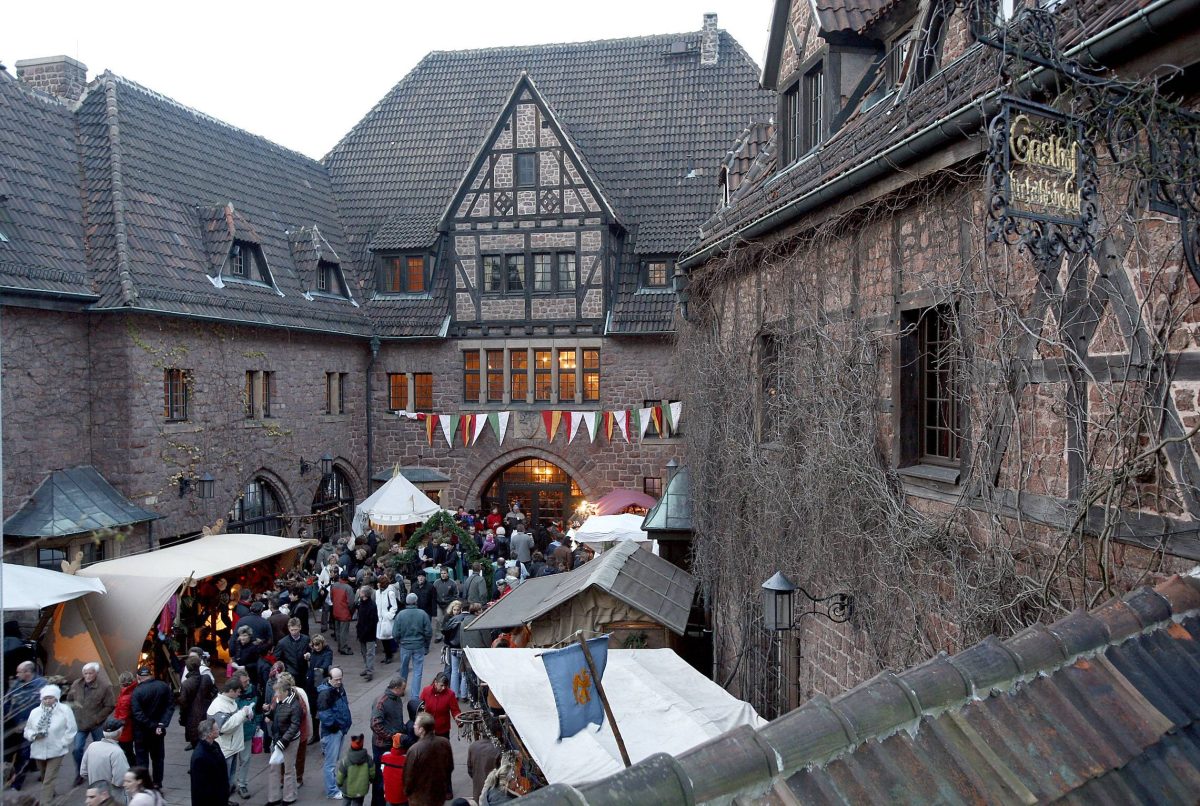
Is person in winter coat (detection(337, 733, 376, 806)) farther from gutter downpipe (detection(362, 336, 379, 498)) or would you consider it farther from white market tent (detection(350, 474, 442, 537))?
gutter downpipe (detection(362, 336, 379, 498))

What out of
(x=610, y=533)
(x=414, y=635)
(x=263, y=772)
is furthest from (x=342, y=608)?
(x=610, y=533)

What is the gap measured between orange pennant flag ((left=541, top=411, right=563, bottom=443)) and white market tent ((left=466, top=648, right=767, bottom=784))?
1426 cm

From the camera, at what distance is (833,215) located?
810cm

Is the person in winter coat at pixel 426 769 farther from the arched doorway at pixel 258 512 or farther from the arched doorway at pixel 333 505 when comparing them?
the arched doorway at pixel 333 505

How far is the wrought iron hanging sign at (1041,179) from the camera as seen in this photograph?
12.0 feet

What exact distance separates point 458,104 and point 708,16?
707 centimetres

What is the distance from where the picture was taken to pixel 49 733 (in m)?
8.98

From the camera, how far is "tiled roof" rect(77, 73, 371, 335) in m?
17.0

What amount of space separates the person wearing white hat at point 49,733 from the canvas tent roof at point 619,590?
13.4ft

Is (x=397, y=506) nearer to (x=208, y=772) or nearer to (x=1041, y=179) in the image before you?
(x=208, y=772)

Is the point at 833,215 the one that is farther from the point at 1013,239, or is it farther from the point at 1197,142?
the point at 1197,142

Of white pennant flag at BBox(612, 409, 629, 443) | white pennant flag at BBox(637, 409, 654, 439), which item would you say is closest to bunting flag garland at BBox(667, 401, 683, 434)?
white pennant flag at BBox(637, 409, 654, 439)

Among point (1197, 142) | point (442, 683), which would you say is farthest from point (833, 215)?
point (442, 683)

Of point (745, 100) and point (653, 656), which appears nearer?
point (653, 656)
